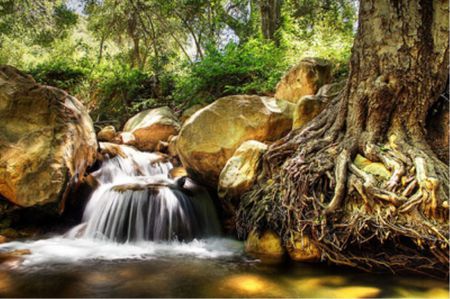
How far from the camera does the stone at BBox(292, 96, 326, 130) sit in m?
5.86

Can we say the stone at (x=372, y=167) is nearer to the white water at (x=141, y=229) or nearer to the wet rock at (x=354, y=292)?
the wet rock at (x=354, y=292)

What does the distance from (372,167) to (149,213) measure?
11.7 ft

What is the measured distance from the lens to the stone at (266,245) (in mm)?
4395

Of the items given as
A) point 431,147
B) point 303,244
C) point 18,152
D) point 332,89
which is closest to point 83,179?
point 18,152

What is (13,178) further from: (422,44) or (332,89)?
(422,44)

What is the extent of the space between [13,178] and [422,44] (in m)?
6.08

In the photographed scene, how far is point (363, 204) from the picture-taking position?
12.2ft

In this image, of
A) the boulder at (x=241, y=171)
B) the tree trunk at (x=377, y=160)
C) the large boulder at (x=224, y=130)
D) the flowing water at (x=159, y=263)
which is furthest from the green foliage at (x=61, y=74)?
the tree trunk at (x=377, y=160)

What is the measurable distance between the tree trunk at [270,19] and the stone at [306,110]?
7.07m

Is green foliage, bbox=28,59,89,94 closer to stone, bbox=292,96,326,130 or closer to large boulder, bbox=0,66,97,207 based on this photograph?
large boulder, bbox=0,66,97,207

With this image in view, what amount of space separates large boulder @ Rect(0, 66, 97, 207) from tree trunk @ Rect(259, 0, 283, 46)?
8334 millimetres

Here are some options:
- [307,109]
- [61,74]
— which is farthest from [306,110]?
[61,74]

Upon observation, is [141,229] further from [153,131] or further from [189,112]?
[189,112]

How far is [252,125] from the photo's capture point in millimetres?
6148
